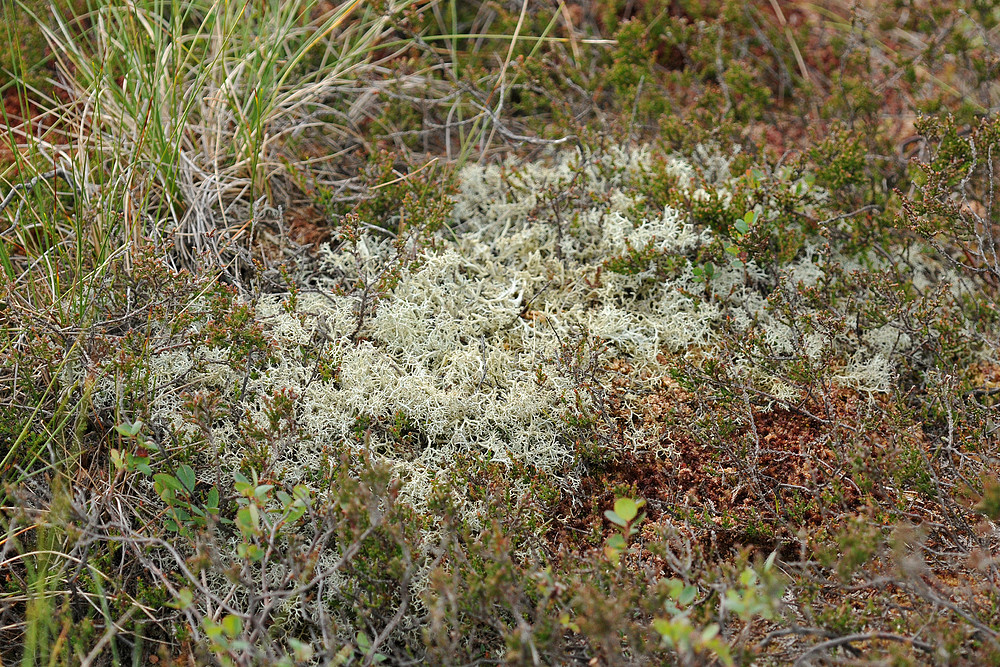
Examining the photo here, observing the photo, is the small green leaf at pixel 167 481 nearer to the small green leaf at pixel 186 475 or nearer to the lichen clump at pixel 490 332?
the small green leaf at pixel 186 475

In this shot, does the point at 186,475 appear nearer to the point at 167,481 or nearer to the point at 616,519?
the point at 167,481

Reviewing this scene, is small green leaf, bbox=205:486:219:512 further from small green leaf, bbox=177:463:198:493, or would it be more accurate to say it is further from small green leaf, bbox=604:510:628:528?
small green leaf, bbox=604:510:628:528

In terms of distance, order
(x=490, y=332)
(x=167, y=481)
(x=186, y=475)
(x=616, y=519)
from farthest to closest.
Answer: (x=490, y=332) → (x=186, y=475) → (x=167, y=481) → (x=616, y=519)

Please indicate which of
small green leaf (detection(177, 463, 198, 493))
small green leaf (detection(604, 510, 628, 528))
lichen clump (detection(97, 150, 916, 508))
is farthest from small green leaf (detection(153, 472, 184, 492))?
small green leaf (detection(604, 510, 628, 528))

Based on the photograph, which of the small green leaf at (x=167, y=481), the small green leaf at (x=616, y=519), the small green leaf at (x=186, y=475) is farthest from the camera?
the small green leaf at (x=186, y=475)

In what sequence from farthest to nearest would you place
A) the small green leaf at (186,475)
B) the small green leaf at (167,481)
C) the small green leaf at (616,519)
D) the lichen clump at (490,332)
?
the lichen clump at (490,332) < the small green leaf at (186,475) < the small green leaf at (167,481) < the small green leaf at (616,519)

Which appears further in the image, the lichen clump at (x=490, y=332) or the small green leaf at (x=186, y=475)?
the lichen clump at (x=490, y=332)

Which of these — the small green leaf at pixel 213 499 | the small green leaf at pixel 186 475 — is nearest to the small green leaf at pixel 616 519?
the small green leaf at pixel 213 499

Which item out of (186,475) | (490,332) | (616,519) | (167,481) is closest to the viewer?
(616,519)

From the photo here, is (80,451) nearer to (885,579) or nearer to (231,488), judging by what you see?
(231,488)

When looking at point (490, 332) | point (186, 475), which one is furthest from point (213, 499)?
point (490, 332)

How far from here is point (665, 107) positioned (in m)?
3.80

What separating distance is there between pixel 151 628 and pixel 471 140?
261 centimetres

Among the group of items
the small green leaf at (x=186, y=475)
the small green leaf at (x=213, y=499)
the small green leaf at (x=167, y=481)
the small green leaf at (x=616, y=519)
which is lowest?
the small green leaf at (x=213, y=499)
